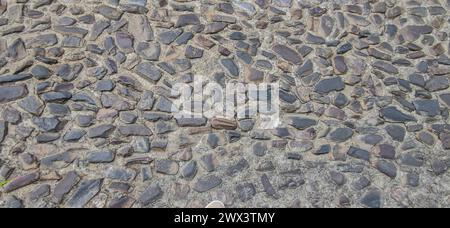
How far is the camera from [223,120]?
453 cm

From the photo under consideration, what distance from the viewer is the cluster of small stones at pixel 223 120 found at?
160 inches

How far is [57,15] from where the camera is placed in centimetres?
506

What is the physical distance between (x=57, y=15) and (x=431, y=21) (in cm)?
380

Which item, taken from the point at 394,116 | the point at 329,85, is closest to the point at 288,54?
the point at 329,85

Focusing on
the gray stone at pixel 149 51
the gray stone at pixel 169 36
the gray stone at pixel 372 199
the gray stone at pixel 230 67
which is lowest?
the gray stone at pixel 372 199

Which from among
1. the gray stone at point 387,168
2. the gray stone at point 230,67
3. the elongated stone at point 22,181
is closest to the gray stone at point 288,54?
the gray stone at point 230,67

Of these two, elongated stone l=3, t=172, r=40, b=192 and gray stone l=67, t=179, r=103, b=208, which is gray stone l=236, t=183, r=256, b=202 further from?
elongated stone l=3, t=172, r=40, b=192

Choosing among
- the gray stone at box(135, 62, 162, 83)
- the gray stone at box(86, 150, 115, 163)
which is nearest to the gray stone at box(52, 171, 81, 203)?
the gray stone at box(86, 150, 115, 163)

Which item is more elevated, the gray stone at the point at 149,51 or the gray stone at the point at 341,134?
the gray stone at the point at 149,51

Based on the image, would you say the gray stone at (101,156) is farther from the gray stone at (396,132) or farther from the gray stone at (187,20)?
the gray stone at (396,132)

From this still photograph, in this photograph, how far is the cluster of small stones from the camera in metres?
4.07

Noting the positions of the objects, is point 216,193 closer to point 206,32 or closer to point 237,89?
point 237,89

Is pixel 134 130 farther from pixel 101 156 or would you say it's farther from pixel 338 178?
pixel 338 178
